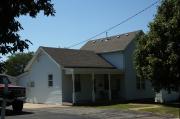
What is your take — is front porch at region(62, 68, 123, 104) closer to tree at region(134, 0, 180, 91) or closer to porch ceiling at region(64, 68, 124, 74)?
porch ceiling at region(64, 68, 124, 74)

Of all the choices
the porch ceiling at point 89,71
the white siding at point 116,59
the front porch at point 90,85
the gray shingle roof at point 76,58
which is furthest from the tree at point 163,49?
the white siding at point 116,59

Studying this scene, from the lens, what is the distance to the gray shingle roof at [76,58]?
32156 millimetres

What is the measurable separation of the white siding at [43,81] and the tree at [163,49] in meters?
7.49

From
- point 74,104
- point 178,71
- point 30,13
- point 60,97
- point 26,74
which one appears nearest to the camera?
point 30,13

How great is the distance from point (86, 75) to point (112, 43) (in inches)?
201

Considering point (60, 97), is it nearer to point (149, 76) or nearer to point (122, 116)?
point (149, 76)

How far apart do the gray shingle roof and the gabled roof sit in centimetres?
127

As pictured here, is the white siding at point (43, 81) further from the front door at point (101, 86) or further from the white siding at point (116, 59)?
the white siding at point (116, 59)

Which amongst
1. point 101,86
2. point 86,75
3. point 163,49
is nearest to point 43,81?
point 86,75

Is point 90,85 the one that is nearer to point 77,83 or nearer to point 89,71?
point 77,83

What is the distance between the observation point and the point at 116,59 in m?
34.9

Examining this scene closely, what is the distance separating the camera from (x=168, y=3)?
26406mm

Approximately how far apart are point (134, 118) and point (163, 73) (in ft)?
22.1

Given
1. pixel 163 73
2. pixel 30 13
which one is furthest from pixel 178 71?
pixel 30 13
